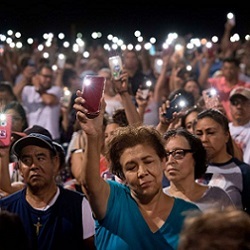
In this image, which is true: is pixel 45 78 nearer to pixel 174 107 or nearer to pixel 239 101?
pixel 239 101

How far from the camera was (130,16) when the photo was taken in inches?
784

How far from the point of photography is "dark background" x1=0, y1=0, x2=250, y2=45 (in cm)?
1961

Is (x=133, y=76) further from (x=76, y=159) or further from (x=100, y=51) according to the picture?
(x=100, y=51)

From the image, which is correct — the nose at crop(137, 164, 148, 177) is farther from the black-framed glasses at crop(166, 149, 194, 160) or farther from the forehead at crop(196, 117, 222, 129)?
the forehead at crop(196, 117, 222, 129)

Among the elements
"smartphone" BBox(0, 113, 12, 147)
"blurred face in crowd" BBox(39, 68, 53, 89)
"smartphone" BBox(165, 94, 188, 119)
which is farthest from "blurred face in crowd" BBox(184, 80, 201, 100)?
"smartphone" BBox(0, 113, 12, 147)

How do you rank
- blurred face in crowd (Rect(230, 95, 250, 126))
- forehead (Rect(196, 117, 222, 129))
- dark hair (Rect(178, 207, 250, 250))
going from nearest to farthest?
dark hair (Rect(178, 207, 250, 250)) < forehead (Rect(196, 117, 222, 129)) < blurred face in crowd (Rect(230, 95, 250, 126))

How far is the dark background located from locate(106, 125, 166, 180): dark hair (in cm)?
1455

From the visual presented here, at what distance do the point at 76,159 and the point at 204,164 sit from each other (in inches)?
78.6

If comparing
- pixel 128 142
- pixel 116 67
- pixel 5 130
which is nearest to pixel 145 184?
pixel 128 142

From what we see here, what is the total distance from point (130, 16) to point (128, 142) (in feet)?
52.8

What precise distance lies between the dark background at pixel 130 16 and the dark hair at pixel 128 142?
1455 cm

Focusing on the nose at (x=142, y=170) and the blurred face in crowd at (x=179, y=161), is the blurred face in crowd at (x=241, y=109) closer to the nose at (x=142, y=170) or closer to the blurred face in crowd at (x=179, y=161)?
the blurred face in crowd at (x=179, y=161)

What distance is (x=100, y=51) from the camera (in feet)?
57.2

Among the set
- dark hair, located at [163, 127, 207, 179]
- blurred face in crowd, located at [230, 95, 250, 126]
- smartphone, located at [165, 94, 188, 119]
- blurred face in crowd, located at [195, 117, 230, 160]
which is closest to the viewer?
dark hair, located at [163, 127, 207, 179]
